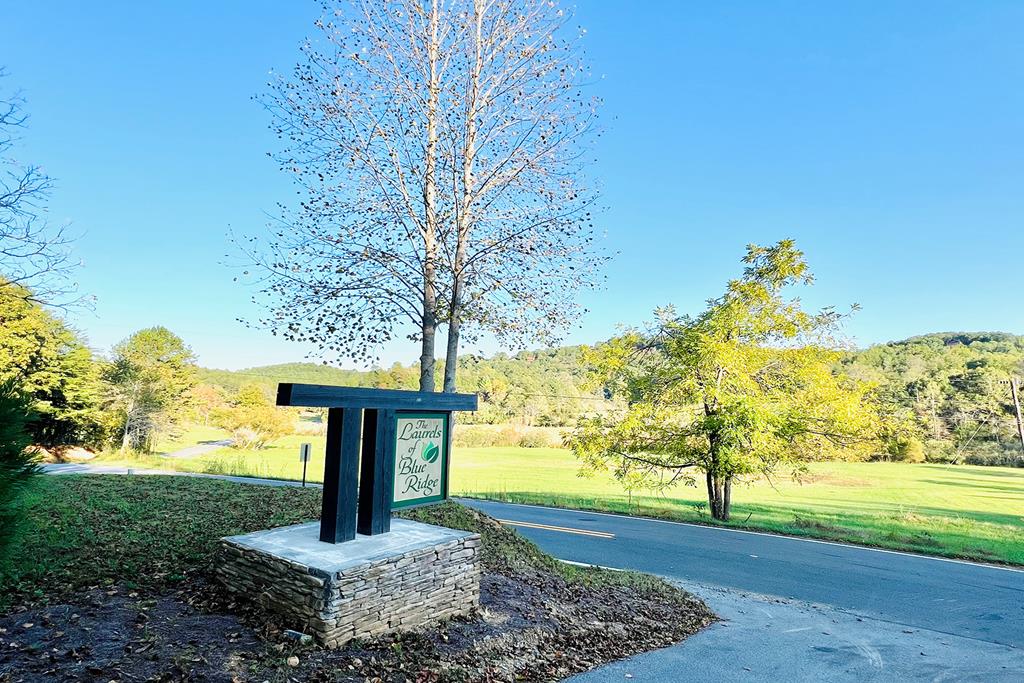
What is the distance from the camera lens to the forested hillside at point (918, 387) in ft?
117

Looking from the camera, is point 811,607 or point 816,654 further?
point 811,607

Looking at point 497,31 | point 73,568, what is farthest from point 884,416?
point 73,568

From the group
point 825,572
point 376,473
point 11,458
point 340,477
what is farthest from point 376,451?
point 825,572

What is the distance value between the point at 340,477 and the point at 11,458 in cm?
264

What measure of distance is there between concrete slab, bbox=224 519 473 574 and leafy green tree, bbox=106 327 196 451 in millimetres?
29351

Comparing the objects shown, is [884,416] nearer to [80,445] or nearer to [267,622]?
[267,622]

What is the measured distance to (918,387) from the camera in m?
39.4

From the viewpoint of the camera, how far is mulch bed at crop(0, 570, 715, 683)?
11.3ft

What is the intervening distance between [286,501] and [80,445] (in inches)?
1071

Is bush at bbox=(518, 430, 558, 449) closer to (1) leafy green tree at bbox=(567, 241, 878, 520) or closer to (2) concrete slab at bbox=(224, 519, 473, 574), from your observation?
(1) leafy green tree at bbox=(567, 241, 878, 520)

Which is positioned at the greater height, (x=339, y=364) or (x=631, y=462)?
(x=339, y=364)

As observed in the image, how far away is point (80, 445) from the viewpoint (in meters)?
27.6

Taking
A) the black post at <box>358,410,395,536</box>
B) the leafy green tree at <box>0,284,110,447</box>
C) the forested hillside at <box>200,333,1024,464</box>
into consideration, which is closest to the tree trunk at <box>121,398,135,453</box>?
the leafy green tree at <box>0,284,110,447</box>

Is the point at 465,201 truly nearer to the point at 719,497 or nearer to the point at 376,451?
the point at 376,451
